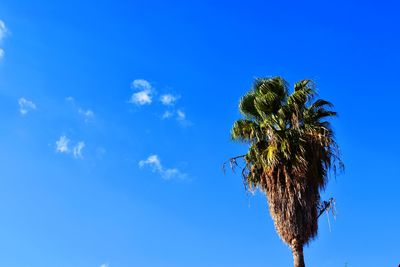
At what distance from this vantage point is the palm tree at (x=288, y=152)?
24.2 meters

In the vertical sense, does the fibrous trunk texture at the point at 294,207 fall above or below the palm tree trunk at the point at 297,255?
above

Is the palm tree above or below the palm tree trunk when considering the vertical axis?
above

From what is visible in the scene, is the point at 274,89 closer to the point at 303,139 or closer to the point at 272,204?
the point at 303,139

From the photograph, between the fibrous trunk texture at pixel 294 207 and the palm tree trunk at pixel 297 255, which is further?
the fibrous trunk texture at pixel 294 207

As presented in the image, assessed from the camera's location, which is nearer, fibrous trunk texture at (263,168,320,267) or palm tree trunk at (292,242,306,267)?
palm tree trunk at (292,242,306,267)

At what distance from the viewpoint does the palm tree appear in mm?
24156

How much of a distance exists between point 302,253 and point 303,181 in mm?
2503

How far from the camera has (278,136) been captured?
25.6 m

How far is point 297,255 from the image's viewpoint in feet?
77.6

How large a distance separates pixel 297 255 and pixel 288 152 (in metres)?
3.68

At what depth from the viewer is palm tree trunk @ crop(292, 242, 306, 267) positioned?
2366 centimetres

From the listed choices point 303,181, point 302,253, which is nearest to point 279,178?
point 303,181

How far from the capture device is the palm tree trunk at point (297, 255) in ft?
77.6

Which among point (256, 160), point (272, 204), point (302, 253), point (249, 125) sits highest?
point (249, 125)
